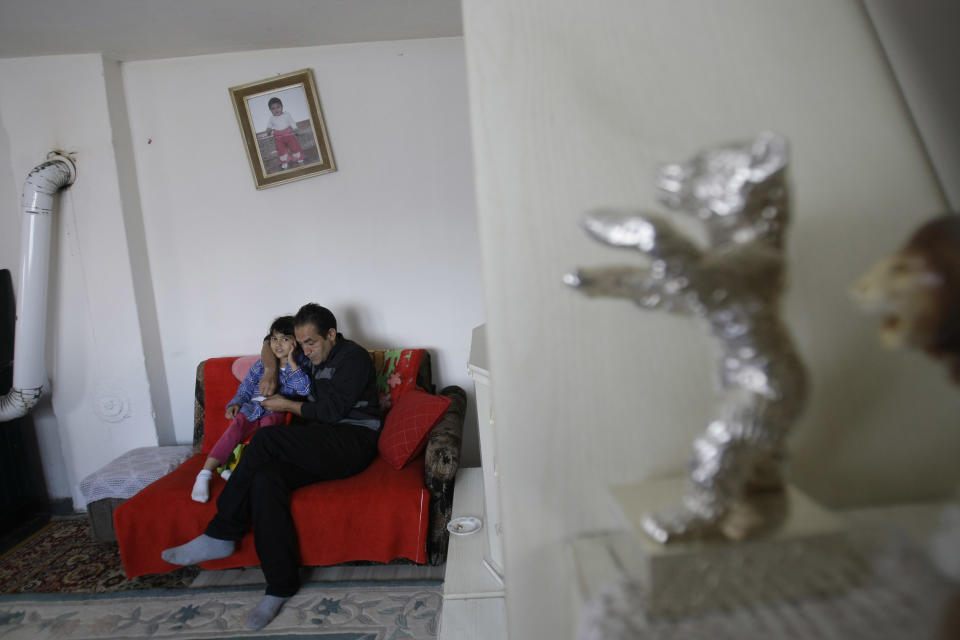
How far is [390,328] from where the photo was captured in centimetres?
288

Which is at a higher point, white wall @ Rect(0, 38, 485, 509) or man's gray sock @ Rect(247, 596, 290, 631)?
→ white wall @ Rect(0, 38, 485, 509)

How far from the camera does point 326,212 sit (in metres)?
2.80

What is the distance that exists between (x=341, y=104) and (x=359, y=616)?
2.35 metres

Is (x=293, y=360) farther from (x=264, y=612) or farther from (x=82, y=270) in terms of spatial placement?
(x=82, y=270)

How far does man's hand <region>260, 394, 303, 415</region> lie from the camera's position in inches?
92.1

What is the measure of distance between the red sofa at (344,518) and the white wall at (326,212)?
0.86 meters

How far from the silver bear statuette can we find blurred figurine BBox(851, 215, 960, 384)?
0.16 feet

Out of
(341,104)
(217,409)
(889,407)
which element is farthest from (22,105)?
(889,407)

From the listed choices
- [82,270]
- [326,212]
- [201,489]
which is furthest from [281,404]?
[82,270]

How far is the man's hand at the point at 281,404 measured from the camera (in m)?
2.34

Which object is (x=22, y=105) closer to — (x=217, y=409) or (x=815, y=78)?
(x=217, y=409)

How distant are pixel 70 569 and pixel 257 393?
1.05 metres

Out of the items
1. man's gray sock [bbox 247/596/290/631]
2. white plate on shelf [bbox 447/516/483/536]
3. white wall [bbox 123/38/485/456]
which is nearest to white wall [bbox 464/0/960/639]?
white plate on shelf [bbox 447/516/483/536]

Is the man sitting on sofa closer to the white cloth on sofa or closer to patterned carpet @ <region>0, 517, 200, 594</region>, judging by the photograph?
patterned carpet @ <region>0, 517, 200, 594</region>
